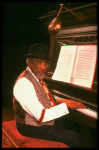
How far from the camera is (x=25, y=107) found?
175 cm

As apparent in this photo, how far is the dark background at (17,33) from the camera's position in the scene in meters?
4.08

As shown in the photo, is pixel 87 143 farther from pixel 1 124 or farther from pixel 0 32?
pixel 0 32

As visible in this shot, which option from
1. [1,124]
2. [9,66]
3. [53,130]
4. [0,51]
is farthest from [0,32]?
[53,130]

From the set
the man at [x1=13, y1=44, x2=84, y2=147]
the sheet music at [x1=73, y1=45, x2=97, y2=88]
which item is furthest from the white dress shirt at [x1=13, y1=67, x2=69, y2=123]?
the sheet music at [x1=73, y1=45, x2=97, y2=88]

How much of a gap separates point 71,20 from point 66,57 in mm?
707

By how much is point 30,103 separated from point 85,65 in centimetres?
93

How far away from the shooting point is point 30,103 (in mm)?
1685

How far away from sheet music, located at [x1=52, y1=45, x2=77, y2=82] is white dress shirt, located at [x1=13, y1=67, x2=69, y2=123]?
552 millimetres

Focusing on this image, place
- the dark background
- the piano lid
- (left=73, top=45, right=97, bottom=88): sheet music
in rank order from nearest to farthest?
(left=73, top=45, right=97, bottom=88): sheet music
the piano lid
the dark background

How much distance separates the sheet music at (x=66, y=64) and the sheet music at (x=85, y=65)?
10cm

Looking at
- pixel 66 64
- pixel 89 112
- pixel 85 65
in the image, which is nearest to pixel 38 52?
pixel 66 64

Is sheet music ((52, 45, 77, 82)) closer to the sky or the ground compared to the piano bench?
closer to the sky

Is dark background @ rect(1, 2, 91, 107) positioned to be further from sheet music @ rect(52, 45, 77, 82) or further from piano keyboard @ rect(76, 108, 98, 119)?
piano keyboard @ rect(76, 108, 98, 119)

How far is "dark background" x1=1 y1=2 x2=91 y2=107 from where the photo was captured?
408 cm
